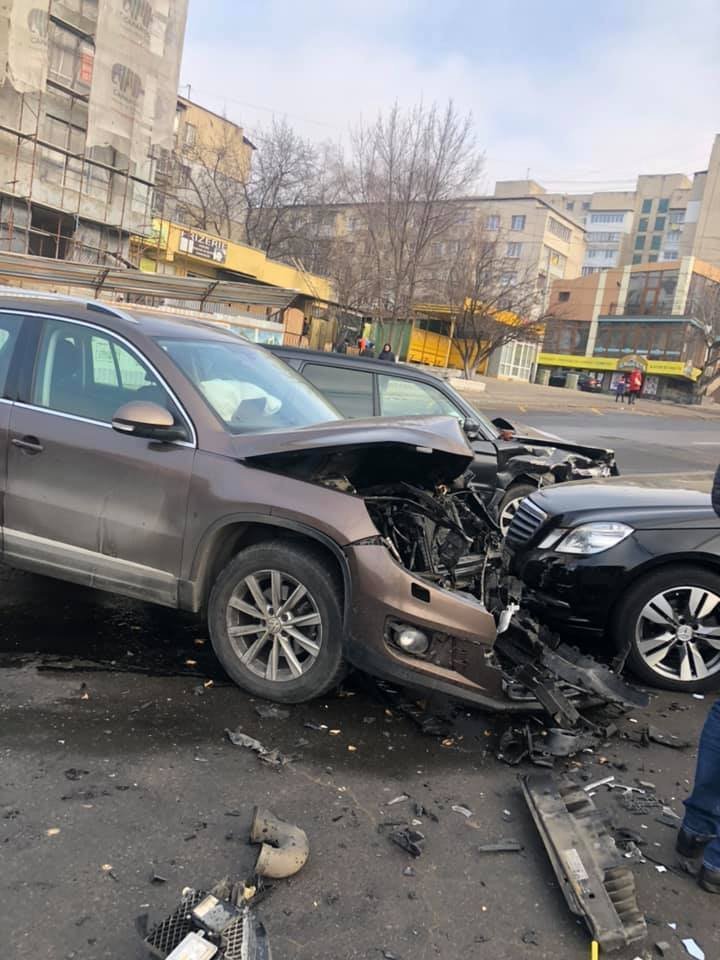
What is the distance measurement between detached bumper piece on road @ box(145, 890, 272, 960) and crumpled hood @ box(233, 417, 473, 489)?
1.97 metres

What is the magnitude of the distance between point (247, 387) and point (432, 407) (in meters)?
3.34

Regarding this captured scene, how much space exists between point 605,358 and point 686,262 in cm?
1047

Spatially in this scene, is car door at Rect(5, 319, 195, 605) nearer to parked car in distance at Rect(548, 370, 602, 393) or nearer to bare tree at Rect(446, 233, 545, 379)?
bare tree at Rect(446, 233, 545, 379)

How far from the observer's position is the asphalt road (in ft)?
55.7

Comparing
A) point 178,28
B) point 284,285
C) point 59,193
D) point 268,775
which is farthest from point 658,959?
point 284,285

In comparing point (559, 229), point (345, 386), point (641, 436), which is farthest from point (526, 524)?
point (559, 229)

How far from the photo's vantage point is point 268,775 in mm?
3121

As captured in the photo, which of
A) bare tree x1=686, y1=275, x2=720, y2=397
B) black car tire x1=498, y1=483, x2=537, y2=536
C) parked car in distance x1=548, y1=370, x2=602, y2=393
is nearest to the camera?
black car tire x1=498, y1=483, x2=537, y2=536

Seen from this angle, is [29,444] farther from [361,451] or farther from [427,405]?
[427,405]

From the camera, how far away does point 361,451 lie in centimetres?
367

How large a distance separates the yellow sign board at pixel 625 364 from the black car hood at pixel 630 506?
6209cm

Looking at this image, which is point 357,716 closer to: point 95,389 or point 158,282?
point 95,389

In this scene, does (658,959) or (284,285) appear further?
(284,285)

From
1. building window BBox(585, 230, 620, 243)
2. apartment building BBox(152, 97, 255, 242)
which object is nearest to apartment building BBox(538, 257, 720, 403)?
apartment building BBox(152, 97, 255, 242)
